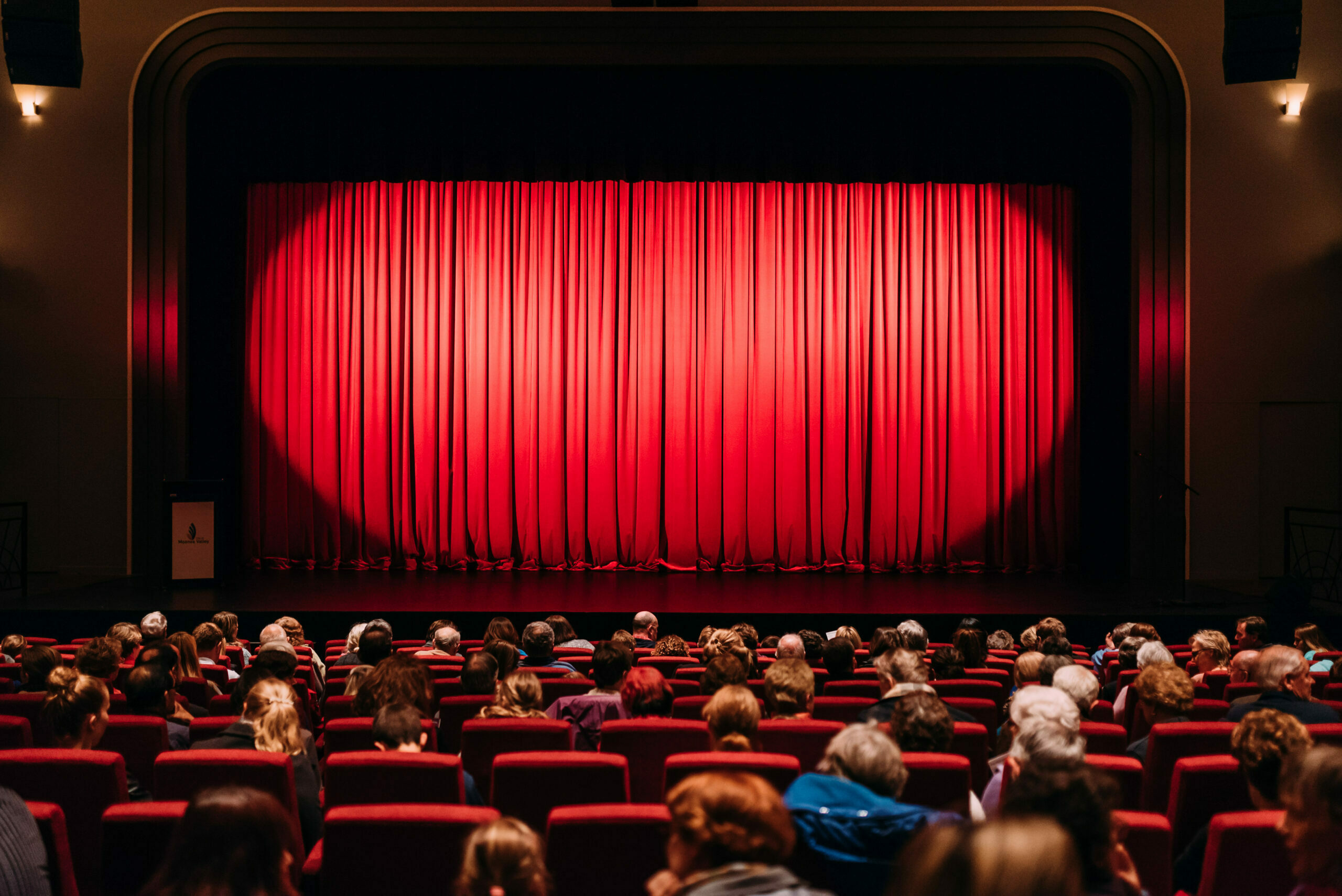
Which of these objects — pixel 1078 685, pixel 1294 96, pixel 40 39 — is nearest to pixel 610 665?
pixel 1078 685

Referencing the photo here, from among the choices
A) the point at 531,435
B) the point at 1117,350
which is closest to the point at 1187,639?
the point at 1117,350

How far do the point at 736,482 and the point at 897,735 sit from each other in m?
9.15

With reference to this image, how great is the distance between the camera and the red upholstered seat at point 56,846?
2.37m

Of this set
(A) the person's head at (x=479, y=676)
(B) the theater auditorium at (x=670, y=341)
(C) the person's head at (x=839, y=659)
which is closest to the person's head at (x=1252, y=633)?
(B) the theater auditorium at (x=670, y=341)

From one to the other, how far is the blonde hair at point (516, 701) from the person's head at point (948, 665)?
207 centimetres

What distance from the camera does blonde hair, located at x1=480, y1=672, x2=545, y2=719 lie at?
387cm

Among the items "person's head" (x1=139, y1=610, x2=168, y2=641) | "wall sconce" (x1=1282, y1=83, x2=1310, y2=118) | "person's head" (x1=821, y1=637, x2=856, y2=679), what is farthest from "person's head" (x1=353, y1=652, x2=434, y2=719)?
"wall sconce" (x1=1282, y1=83, x2=1310, y2=118)

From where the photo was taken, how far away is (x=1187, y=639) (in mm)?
8891

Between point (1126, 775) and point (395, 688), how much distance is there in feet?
7.32

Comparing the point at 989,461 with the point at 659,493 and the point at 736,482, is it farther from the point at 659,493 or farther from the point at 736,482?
the point at 659,493

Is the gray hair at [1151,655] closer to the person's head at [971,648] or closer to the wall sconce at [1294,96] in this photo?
the person's head at [971,648]

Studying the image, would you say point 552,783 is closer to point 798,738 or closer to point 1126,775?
point 798,738

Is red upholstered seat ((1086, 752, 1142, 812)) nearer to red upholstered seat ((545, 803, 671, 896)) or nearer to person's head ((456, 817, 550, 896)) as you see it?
red upholstered seat ((545, 803, 671, 896))

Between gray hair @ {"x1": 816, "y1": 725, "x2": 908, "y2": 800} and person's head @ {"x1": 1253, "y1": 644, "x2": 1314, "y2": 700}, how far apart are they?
2047 millimetres
